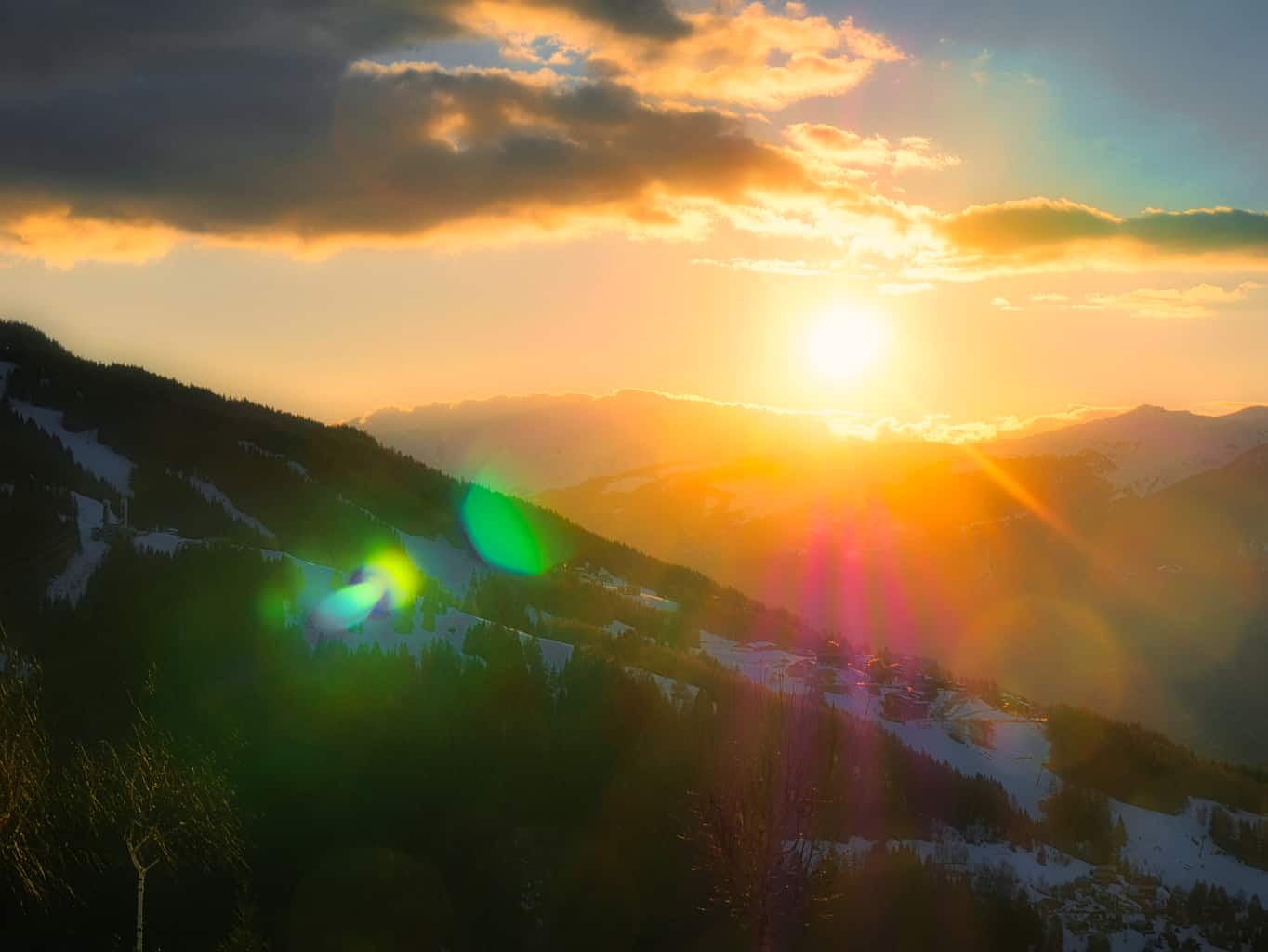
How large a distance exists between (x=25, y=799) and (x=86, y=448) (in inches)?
641

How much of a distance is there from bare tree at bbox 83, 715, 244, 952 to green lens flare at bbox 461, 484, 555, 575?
15.8 metres

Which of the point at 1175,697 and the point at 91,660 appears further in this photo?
the point at 1175,697

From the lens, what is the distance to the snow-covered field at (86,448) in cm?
2597

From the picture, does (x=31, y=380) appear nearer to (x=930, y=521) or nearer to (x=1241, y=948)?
(x=1241, y=948)

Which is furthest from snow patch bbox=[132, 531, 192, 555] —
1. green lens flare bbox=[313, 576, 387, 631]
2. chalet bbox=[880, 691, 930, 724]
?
chalet bbox=[880, 691, 930, 724]

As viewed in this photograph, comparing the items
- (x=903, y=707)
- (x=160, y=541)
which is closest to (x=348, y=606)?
(x=160, y=541)

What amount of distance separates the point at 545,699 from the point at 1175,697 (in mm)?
61357

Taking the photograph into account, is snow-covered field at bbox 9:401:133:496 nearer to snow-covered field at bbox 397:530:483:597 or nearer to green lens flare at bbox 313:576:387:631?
snow-covered field at bbox 397:530:483:597

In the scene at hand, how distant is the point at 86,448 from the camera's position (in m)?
27.5

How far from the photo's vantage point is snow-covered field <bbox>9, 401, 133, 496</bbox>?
2597 centimetres

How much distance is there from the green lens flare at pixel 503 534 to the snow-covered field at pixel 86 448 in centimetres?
949

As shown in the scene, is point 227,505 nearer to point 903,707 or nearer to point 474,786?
point 474,786

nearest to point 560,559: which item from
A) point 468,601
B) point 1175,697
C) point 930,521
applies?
point 468,601

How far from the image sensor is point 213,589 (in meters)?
18.0
